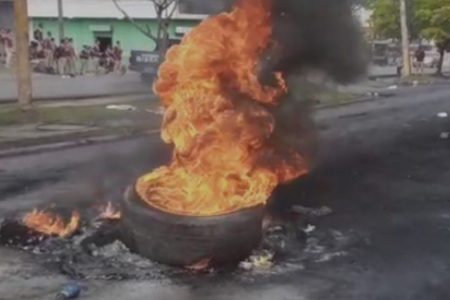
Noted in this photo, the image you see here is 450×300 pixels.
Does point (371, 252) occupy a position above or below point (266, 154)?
below

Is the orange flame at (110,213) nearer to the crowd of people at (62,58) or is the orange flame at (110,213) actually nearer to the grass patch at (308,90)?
the grass patch at (308,90)

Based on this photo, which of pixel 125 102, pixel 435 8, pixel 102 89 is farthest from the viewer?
pixel 435 8

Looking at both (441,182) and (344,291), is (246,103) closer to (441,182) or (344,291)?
(344,291)

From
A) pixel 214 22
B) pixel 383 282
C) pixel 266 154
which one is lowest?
pixel 383 282

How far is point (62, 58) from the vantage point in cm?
3578

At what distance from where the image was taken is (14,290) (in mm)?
6492

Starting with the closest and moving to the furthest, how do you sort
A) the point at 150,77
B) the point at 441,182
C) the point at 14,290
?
the point at 14,290 < the point at 441,182 < the point at 150,77

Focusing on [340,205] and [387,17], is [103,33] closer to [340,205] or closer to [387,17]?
[387,17]

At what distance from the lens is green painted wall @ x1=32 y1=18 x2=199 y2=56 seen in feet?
178

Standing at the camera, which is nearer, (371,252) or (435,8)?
(371,252)

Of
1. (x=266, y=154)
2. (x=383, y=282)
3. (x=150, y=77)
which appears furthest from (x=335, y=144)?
(x=150, y=77)

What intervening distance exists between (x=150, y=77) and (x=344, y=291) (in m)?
24.5

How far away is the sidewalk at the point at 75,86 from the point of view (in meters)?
24.7

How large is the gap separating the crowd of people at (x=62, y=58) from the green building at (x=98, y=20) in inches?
562
